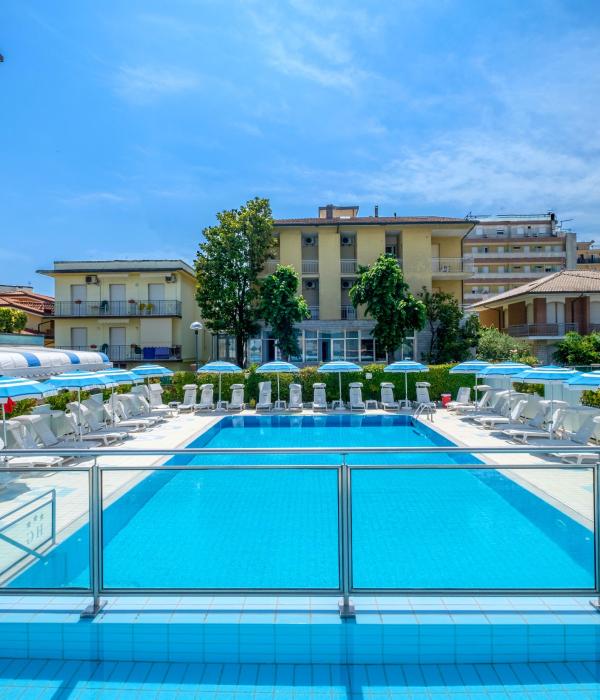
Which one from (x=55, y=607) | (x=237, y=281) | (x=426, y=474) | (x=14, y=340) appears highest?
(x=237, y=281)

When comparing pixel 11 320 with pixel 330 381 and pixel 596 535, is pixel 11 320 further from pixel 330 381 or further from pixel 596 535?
pixel 596 535

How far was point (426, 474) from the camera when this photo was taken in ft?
14.1

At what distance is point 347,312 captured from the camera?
33.7 metres

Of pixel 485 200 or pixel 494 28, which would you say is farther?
pixel 485 200

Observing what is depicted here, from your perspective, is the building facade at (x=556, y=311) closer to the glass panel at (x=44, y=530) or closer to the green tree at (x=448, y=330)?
the green tree at (x=448, y=330)

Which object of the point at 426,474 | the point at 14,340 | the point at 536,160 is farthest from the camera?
the point at 14,340

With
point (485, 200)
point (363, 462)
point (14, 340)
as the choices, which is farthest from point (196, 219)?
point (485, 200)

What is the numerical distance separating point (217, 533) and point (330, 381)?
1819 cm

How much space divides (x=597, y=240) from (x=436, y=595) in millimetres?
91857

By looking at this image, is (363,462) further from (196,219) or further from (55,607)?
(196,219)

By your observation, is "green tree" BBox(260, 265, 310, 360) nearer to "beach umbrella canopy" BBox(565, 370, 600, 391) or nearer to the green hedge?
the green hedge

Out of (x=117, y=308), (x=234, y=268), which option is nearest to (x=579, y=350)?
(x=234, y=268)

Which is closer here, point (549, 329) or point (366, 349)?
point (366, 349)

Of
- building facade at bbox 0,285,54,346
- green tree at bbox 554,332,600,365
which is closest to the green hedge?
green tree at bbox 554,332,600,365
